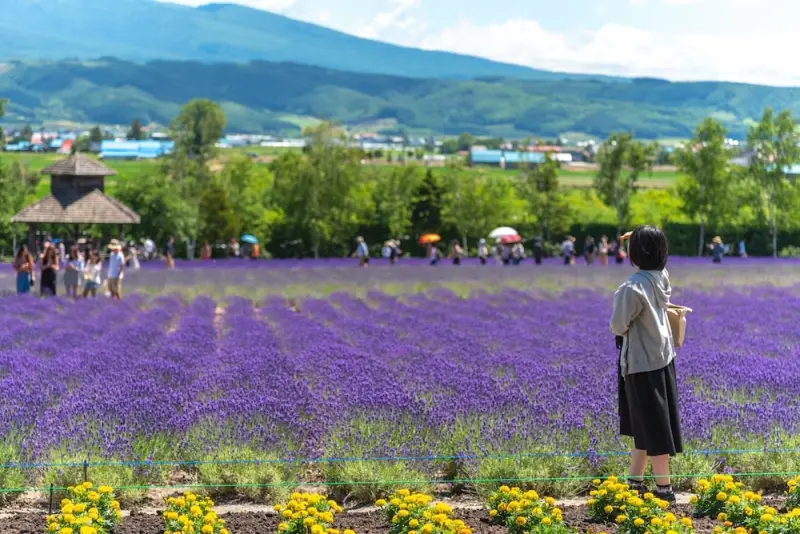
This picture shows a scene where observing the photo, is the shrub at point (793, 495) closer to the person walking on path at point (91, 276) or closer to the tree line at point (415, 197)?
the person walking on path at point (91, 276)

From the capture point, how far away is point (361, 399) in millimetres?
9047

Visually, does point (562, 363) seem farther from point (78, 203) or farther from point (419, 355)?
point (78, 203)

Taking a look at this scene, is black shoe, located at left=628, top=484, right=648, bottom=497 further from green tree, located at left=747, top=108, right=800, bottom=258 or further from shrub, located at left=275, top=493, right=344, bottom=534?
green tree, located at left=747, top=108, right=800, bottom=258

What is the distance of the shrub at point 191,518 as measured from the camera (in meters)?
5.46

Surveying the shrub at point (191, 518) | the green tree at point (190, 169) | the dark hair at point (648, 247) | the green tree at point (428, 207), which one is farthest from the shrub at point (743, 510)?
the green tree at point (428, 207)

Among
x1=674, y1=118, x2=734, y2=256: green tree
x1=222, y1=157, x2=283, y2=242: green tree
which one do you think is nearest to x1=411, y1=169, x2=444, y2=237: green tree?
x1=222, y1=157, x2=283, y2=242: green tree

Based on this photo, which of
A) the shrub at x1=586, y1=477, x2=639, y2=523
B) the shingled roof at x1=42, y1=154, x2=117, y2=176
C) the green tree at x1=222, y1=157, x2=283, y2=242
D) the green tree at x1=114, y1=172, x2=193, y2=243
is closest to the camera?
the shrub at x1=586, y1=477, x2=639, y2=523

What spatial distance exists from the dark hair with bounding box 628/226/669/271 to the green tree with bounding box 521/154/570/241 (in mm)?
64534

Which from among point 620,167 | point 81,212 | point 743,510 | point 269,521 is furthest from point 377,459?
point 620,167

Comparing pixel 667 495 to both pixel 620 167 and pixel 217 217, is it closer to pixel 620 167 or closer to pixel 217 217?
pixel 217 217

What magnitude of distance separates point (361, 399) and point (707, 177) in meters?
62.7

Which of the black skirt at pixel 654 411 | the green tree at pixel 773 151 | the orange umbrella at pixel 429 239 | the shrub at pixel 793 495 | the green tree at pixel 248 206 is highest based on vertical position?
the green tree at pixel 773 151

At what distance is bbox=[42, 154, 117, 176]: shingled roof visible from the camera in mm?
47844

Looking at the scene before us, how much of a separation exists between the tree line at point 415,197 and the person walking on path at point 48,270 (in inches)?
1488
